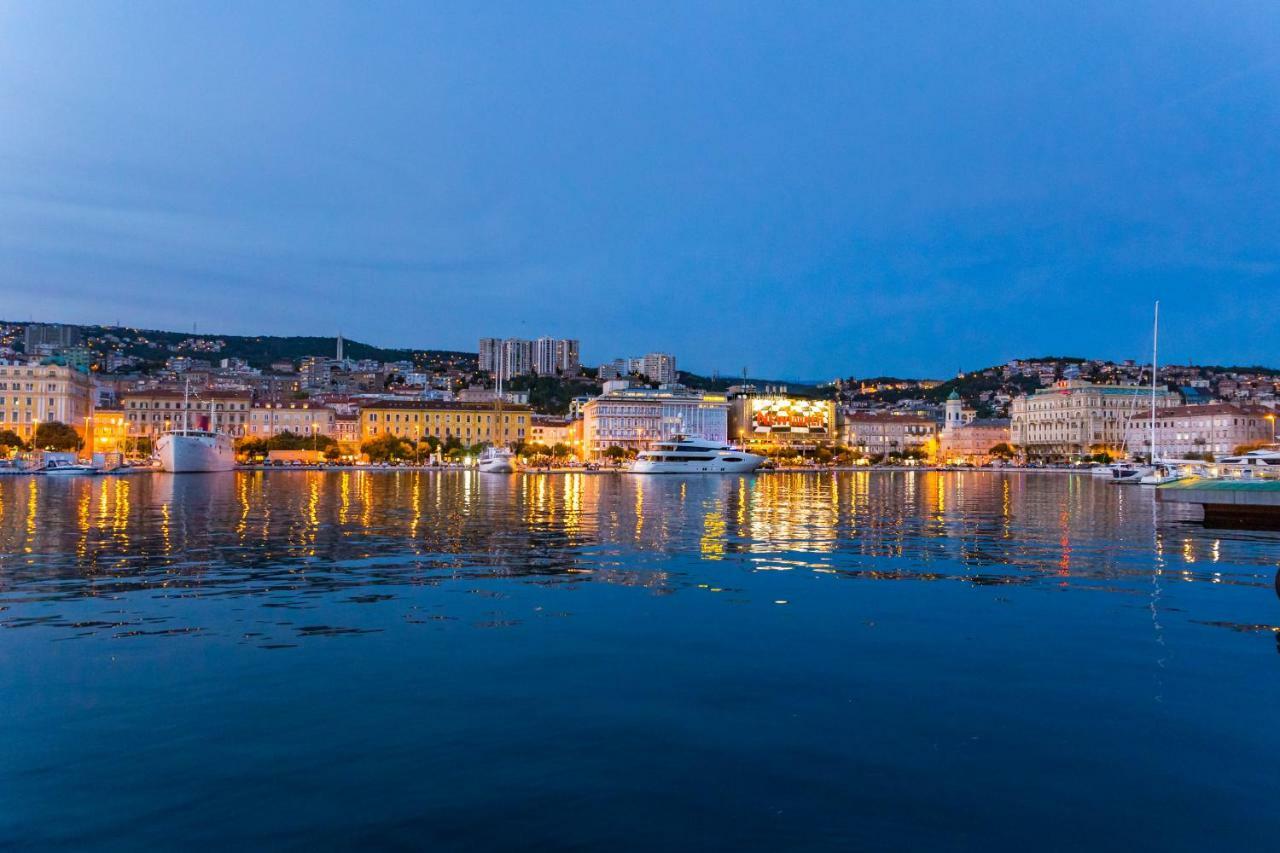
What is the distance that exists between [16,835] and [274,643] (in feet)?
14.4

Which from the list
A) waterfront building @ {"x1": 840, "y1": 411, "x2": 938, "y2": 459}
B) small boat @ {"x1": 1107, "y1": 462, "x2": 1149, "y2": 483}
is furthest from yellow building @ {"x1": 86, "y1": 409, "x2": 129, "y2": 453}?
waterfront building @ {"x1": 840, "y1": 411, "x2": 938, "y2": 459}

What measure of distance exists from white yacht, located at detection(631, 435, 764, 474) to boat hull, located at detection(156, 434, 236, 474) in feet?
113

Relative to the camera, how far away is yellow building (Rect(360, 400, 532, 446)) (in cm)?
12169

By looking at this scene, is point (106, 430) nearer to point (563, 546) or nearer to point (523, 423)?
point (523, 423)

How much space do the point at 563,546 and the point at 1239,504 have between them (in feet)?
64.4

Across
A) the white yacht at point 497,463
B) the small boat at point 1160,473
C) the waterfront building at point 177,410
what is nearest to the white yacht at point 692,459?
the white yacht at point 497,463

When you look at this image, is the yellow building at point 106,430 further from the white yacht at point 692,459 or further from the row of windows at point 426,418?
the white yacht at point 692,459

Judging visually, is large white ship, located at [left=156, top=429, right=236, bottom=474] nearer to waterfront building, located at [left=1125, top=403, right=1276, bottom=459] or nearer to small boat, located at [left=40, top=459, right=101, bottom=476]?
small boat, located at [left=40, top=459, right=101, bottom=476]

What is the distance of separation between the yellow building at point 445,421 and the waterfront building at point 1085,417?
7579cm

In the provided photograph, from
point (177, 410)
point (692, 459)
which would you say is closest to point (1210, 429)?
point (692, 459)

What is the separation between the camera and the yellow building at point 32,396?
10069 cm

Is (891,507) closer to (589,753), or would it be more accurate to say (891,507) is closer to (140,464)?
(589,753)

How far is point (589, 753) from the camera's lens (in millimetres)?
6055

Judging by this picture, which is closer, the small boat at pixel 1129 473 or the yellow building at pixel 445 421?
the small boat at pixel 1129 473
